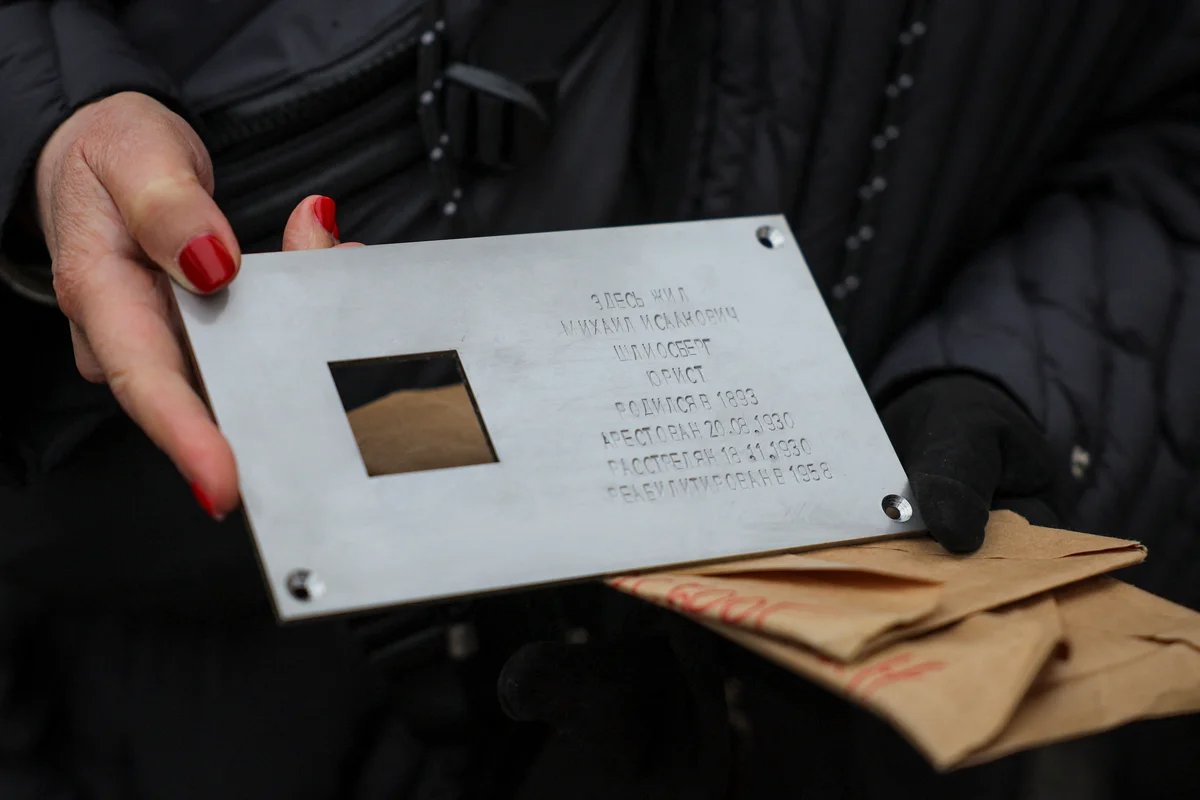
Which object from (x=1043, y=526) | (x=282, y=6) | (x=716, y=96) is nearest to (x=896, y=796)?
(x=1043, y=526)

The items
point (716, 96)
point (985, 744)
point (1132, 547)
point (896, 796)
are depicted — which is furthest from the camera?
point (716, 96)

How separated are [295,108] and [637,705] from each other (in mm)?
387

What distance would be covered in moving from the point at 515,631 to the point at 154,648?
9.4 inches

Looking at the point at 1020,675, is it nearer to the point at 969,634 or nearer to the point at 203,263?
the point at 969,634

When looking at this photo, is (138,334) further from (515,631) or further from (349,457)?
(515,631)

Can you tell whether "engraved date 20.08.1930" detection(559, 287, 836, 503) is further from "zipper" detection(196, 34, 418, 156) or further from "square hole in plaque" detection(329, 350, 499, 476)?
"zipper" detection(196, 34, 418, 156)

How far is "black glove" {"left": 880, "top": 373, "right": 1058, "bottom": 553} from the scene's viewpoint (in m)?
0.48

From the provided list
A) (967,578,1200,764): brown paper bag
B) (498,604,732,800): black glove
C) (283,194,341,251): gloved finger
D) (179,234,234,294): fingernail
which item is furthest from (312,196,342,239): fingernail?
(967,578,1200,764): brown paper bag

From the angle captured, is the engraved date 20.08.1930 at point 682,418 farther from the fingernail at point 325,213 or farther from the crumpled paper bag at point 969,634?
the fingernail at point 325,213

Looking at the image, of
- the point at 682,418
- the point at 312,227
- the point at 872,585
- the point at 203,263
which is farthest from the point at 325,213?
the point at 872,585

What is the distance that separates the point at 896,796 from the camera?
0.58 m

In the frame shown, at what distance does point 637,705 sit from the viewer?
0.50 m

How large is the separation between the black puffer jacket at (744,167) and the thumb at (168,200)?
0.06m

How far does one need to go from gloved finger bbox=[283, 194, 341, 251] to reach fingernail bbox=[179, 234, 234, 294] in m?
0.10
